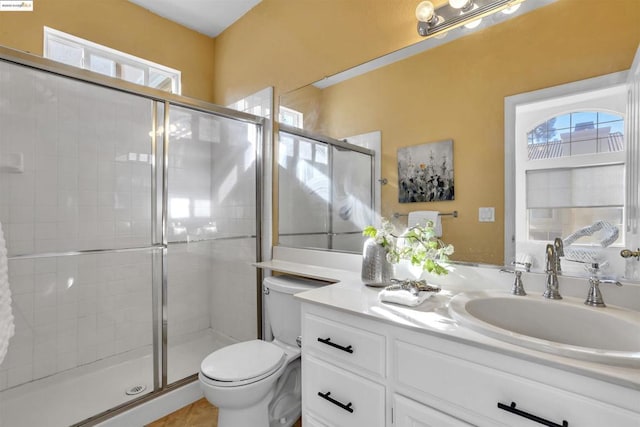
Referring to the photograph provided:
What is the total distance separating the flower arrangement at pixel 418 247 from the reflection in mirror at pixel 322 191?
0.26 metres

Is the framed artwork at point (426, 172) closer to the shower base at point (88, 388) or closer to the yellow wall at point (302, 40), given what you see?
the yellow wall at point (302, 40)

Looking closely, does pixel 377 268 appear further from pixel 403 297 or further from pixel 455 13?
pixel 455 13

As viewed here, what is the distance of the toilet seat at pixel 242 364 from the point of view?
4.49ft

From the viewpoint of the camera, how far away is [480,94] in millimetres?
1347

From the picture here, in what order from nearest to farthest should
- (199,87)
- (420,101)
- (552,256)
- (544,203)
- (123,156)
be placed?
(552,256) → (544,203) → (420,101) → (123,156) → (199,87)

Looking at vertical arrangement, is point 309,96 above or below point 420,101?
above

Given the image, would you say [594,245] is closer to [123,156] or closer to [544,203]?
[544,203]

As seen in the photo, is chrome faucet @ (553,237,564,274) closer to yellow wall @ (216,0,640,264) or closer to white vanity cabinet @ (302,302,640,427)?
yellow wall @ (216,0,640,264)

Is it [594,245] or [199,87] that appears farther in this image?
[199,87]

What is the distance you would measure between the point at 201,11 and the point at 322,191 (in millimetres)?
1846

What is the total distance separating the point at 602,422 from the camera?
0.67m

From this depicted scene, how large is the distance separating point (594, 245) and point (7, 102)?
2965 mm

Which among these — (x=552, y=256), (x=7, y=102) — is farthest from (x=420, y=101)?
(x=7, y=102)

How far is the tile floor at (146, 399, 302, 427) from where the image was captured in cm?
175
